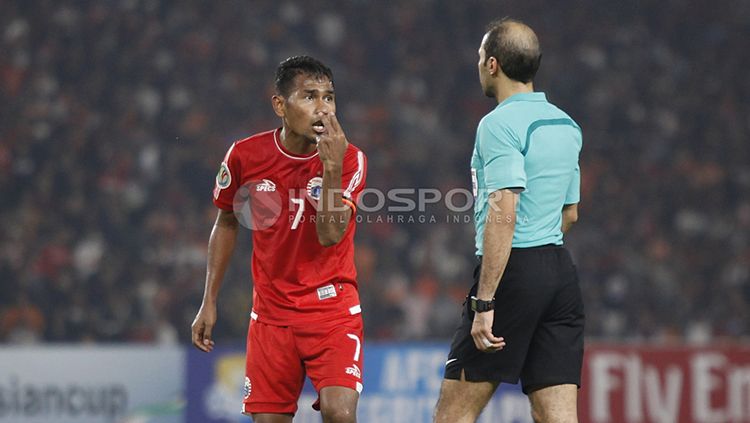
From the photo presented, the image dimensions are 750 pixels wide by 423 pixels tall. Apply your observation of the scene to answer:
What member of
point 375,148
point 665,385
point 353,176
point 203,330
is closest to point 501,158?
point 353,176

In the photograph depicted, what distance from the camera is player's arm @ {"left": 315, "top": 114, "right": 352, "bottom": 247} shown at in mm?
4363

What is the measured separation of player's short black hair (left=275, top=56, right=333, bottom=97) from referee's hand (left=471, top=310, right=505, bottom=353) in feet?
4.20

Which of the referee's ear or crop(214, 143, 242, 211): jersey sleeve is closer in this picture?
the referee's ear

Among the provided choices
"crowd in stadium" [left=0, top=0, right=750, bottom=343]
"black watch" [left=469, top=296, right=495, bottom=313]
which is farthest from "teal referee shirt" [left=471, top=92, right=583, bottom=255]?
"crowd in stadium" [left=0, top=0, right=750, bottom=343]

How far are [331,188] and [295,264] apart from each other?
18.7 inches

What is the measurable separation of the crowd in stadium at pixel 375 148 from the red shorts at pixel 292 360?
5906 mm

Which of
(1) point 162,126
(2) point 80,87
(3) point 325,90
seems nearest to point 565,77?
(1) point 162,126

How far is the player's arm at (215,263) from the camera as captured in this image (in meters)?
4.82

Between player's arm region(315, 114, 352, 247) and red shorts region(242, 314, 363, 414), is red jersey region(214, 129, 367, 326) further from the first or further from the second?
player's arm region(315, 114, 352, 247)

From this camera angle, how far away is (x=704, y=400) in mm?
8727

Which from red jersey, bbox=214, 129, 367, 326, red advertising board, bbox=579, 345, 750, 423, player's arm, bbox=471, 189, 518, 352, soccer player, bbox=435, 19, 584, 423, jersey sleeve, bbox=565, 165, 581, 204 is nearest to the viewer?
player's arm, bbox=471, 189, 518, 352

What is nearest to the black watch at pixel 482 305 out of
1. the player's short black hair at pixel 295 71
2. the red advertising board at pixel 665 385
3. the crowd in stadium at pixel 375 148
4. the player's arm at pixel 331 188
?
the player's arm at pixel 331 188

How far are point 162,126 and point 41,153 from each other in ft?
4.70

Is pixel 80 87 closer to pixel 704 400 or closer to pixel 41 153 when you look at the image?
pixel 41 153
